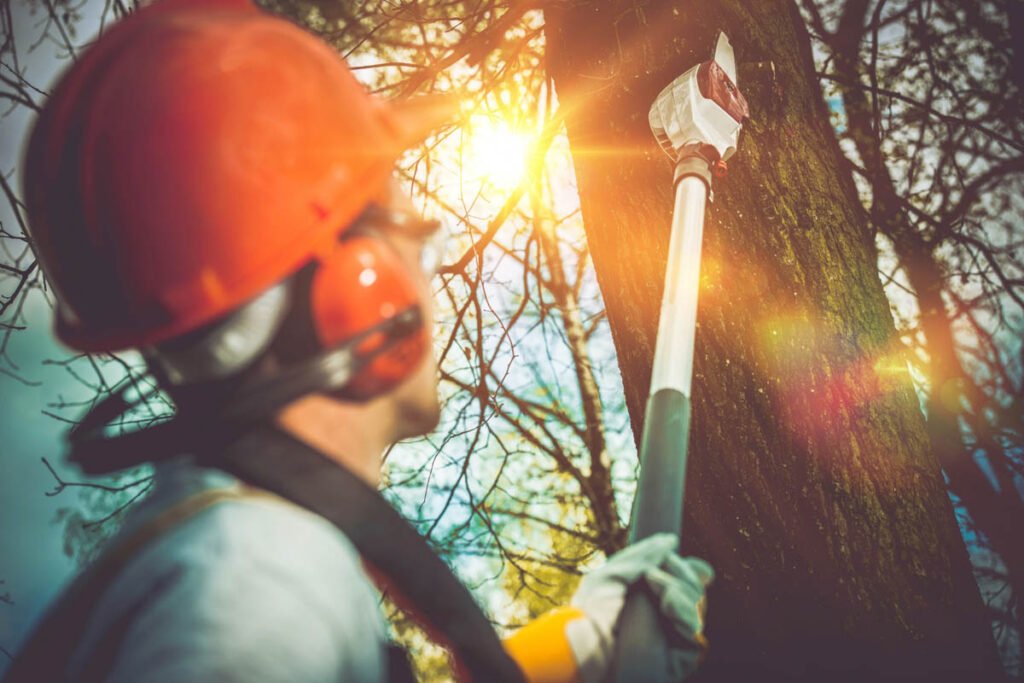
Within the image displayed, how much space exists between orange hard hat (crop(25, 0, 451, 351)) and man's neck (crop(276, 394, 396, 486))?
240 millimetres

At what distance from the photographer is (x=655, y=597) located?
1.19 meters

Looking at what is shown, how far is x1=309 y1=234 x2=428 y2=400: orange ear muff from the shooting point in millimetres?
1078

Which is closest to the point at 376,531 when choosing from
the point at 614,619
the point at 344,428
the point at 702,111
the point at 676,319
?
the point at 344,428

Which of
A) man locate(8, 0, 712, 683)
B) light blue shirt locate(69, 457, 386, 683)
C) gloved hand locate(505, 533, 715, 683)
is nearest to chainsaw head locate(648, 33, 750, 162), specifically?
man locate(8, 0, 712, 683)

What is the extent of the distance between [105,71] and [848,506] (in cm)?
199

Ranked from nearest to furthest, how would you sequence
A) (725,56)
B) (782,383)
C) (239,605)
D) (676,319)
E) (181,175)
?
(239,605) → (181,175) → (676,319) → (782,383) → (725,56)

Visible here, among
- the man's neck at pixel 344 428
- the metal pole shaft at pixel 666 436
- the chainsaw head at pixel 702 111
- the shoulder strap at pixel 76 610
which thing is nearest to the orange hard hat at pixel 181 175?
the man's neck at pixel 344 428

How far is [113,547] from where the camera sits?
34.1 inches

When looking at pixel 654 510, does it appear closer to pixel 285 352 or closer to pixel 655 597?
pixel 655 597

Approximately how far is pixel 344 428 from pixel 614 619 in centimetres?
69

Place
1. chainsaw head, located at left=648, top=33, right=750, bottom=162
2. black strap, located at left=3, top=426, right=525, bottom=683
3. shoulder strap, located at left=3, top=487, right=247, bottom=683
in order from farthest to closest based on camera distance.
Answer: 1. chainsaw head, located at left=648, top=33, right=750, bottom=162
2. black strap, located at left=3, top=426, right=525, bottom=683
3. shoulder strap, located at left=3, top=487, right=247, bottom=683

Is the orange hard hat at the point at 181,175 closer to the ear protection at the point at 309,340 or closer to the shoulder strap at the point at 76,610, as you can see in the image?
the ear protection at the point at 309,340

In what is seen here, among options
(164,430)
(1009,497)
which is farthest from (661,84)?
(1009,497)

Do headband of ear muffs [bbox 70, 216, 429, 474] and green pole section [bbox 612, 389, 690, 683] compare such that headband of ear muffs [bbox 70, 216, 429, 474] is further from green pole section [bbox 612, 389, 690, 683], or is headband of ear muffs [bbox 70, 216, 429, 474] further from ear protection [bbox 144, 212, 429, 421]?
green pole section [bbox 612, 389, 690, 683]
